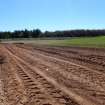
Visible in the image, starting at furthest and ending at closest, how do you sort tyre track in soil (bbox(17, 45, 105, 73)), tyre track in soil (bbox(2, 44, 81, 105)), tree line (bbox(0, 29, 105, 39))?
tree line (bbox(0, 29, 105, 39))
tyre track in soil (bbox(17, 45, 105, 73))
tyre track in soil (bbox(2, 44, 81, 105))

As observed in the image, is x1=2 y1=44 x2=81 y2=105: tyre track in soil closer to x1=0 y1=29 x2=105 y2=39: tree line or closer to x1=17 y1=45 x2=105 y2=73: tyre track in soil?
x1=17 y1=45 x2=105 y2=73: tyre track in soil

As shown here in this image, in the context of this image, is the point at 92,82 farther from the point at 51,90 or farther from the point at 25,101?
the point at 25,101

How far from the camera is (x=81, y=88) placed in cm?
840

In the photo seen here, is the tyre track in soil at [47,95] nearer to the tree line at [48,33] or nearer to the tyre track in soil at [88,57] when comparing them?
the tyre track in soil at [88,57]

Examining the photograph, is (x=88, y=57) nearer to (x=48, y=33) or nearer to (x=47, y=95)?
(x=47, y=95)

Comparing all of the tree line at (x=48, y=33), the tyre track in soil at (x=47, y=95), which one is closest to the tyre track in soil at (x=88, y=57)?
the tyre track in soil at (x=47, y=95)

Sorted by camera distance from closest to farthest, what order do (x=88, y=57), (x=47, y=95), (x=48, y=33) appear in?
(x=47, y=95), (x=88, y=57), (x=48, y=33)

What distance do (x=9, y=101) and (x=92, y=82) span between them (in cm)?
312

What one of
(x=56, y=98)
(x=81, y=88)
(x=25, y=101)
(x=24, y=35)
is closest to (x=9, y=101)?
(x=25, y=101)

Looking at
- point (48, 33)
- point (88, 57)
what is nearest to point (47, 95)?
point (88, 57)

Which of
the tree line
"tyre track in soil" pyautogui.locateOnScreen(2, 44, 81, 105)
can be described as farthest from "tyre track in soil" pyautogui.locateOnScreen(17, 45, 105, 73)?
the tree line

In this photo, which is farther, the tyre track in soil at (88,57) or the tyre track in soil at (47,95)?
the tyre track in soil at (88,57)

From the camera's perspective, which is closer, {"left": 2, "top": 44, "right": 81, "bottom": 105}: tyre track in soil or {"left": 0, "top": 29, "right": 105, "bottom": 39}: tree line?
{"left": 2, "top": 44, "right": 81, "bottom": 105}: tyre track in soil

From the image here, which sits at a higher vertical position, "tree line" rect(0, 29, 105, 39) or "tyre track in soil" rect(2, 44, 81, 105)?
"tyre track in soil" rect(2, 44, 81, 105)
